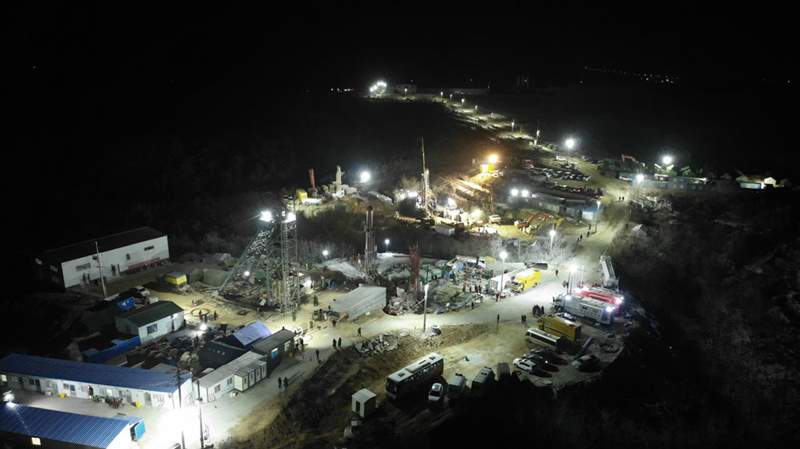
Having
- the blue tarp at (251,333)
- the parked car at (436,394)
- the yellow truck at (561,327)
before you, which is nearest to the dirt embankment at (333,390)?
the parked car at (436,394)

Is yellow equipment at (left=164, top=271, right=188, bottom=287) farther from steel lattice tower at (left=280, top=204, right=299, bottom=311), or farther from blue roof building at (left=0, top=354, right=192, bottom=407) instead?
blue roof building at (left=0, top=354, right=192, bottom=407)

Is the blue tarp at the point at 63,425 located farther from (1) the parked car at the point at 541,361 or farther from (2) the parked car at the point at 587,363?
(2) the parked car at the point at 587,363

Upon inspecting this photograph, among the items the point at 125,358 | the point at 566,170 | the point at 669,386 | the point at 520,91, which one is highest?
the point at 520,91

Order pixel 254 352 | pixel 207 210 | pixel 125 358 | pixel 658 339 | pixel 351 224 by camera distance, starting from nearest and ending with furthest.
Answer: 1. pixel 254 352
2. pixel 125 358
3. pixel 658 339
4. pixel 351 224
5. pixel 207 210

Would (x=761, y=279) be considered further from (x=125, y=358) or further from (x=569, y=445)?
(x=125, y=358)

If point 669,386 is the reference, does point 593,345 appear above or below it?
above

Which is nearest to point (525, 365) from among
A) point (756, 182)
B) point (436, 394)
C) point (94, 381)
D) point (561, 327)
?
point (561, 327)

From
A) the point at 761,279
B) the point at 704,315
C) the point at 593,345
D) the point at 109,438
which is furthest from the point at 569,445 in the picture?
the point at 761,279

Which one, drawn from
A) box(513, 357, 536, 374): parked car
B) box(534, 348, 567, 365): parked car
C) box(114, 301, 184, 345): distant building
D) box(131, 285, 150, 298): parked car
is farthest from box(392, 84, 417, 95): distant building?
box(513, 357, 536, 374): parked car
